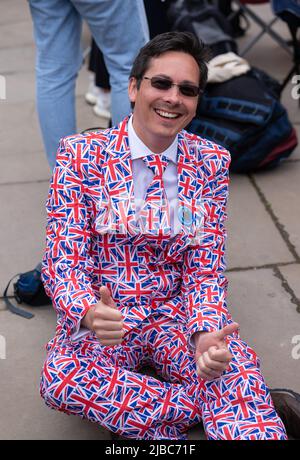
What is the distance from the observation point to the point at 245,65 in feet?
13.9

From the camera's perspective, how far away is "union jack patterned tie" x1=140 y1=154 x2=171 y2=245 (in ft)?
7.75

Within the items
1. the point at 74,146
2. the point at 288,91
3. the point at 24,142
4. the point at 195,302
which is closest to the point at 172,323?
the point at 195,302

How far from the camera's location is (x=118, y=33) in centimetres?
314

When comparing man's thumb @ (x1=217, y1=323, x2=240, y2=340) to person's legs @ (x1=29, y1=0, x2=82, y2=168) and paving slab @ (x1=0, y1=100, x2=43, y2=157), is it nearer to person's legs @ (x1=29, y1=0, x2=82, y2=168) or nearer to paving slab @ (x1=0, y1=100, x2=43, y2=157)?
person's legs @ (x1=29, y1=0, x2=82, y2=168)

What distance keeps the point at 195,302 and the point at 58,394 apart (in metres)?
0.51

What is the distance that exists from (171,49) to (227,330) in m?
0.88

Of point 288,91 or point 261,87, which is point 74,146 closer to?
point 261,87

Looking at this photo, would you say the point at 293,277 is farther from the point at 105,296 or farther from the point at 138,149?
the point at 105,296

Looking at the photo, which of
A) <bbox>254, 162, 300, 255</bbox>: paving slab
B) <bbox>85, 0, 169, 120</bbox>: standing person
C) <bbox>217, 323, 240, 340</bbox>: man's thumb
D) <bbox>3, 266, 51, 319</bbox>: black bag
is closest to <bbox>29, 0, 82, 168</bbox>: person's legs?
<bbox>3, 266, 51, 319</bbox>: black bag

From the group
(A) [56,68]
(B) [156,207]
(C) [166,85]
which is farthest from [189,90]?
(A) [56,68]

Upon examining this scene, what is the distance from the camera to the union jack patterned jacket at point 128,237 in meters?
2.33

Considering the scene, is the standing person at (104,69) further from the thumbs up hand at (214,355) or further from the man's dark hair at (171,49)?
the thumbs up hand at (214,355)

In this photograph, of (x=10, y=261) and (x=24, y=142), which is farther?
(x=24, y=142)

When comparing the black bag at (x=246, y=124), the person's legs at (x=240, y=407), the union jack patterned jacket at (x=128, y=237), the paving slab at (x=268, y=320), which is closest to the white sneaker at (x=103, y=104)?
the black bag at (x=246, y=124)
